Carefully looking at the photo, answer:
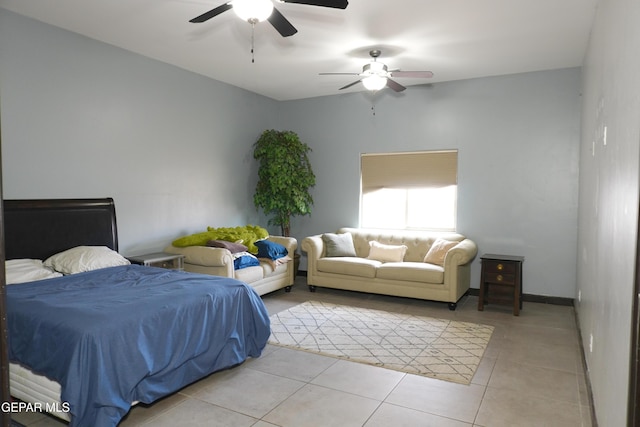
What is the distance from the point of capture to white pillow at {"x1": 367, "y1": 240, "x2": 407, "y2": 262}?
5.89 meters

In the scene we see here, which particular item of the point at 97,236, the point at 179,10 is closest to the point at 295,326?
the point at 97,236

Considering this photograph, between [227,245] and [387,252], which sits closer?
[227,245]

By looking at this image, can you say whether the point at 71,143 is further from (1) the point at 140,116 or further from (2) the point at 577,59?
(2) the point at 577,59

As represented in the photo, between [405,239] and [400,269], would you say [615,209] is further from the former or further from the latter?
[405,239]

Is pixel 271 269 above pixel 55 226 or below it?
below

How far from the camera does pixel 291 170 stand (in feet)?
21.5

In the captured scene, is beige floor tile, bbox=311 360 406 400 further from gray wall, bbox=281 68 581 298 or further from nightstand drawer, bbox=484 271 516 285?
gray wall, bbox=281 68 581 298

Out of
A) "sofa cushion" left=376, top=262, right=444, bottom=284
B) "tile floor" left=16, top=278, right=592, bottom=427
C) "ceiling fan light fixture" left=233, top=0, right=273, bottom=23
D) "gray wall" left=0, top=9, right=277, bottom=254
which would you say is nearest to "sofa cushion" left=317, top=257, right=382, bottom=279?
"sofa cushion" left=376, top=262, right=444, bottom=284

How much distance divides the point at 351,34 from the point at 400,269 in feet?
9.19

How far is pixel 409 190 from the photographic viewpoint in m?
6.43

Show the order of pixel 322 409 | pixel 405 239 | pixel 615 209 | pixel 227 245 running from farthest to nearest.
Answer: pixel 405 239, pixel 227 245, pixel 322 409, pixel 615 209

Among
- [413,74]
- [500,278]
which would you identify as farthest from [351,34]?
[500,278]

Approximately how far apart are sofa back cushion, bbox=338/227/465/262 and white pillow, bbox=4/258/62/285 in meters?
3.90

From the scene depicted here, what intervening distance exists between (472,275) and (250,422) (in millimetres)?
4156
